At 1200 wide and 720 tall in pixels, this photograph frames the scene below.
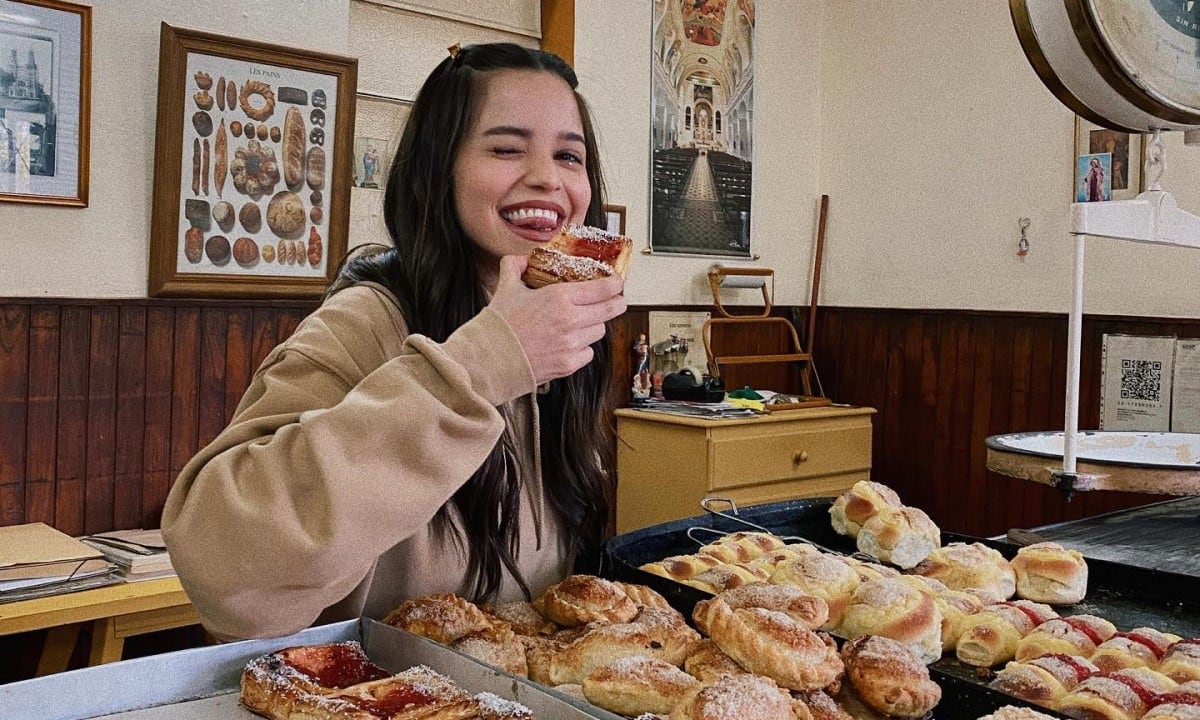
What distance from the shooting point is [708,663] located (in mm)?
1134

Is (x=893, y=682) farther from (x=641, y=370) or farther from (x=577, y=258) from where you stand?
(x=641, y=370)

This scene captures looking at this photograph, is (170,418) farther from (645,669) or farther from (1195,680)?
(1195,680)

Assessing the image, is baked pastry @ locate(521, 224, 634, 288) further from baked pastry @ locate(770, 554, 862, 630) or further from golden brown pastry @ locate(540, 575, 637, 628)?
baked pastry @ locate(770, 554, 862, 630)

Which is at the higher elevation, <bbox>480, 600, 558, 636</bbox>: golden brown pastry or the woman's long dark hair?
the woman's long dark hair

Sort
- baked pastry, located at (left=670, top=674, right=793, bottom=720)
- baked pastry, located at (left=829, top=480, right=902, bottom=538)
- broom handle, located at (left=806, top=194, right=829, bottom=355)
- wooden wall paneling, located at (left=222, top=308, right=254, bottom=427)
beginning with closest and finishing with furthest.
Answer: baked pastry, located at (left=670, top=674, right=793, bottom=720) → baked pastry, located at (left=829, top=480, right=902, bottom=538) → wooden wall paneling, located at (left=222, top=308, right=254, bottom=427) → broom handle, located at (left=806, top=194, right=829, bottom=355)

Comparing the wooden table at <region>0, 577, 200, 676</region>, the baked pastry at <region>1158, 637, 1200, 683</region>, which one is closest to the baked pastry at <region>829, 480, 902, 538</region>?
the baked pastry at <region>1158, 637, 1200, 683</region>

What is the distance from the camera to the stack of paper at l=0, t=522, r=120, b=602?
8.23 feet

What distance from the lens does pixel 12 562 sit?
Answer: 2.58 metres

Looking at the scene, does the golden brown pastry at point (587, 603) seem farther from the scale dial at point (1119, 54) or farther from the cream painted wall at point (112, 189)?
the cream painted wall at point (112, 189)

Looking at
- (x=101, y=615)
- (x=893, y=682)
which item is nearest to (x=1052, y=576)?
(x=893, y=682)

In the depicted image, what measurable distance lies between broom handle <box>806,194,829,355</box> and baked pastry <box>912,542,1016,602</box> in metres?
3.69

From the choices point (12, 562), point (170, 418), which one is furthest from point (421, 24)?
point (12, 562)

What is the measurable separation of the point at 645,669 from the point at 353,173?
310 centimetres

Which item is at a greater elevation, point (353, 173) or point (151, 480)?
point (353, 173)
